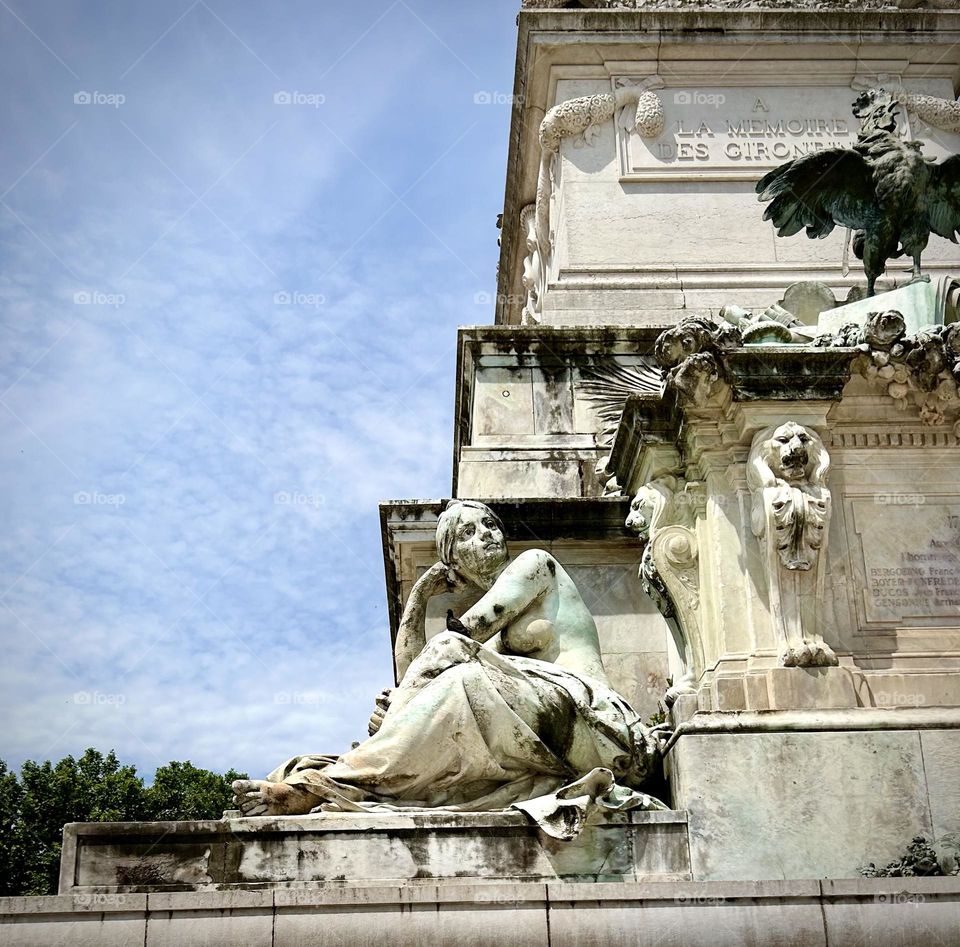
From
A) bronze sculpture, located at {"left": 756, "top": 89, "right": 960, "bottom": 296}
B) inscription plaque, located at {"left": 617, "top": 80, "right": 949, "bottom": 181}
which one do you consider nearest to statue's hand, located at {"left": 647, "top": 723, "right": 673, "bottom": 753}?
bronze sculpture, located at {"left": 756, "top": 89, "right": 960, "bottom": 296}

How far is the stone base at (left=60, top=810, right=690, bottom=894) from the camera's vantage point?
8.47 meters

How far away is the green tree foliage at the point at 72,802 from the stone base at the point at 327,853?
25.7 meters

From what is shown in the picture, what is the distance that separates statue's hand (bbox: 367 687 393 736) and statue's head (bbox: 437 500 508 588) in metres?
1.10

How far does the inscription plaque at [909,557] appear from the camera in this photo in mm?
9805

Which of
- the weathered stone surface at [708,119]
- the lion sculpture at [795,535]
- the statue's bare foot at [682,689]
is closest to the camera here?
the lion sculpture at [795,535]

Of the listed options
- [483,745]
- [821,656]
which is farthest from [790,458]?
[483,745]

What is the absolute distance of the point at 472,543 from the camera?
1068 centimetres

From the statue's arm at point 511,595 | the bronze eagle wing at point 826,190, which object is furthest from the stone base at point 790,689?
the bronze eagle wing at point 826,190

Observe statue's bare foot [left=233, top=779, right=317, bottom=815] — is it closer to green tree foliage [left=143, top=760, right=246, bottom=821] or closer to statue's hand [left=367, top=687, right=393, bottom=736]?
statue's hand [left=367, top=687, right=393, bottom=736]

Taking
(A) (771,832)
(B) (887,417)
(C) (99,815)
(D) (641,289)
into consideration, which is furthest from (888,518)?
(C) (99,815)

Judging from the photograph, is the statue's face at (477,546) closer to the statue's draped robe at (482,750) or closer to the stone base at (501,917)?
the statue's draped robe at (482,750)

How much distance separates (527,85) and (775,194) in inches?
257

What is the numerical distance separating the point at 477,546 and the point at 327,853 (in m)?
2.91

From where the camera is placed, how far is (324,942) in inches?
305
